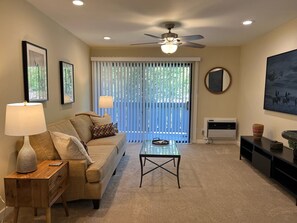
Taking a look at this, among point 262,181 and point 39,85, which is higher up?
point 39,85

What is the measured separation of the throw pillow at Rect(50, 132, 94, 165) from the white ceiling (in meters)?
1.70

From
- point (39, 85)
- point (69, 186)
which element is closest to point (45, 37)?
point (39, 85)

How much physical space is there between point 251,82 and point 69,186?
14.1 feet

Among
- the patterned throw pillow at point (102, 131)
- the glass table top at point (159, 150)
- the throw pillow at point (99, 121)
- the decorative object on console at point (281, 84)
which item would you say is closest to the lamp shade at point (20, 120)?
the glass table top at point (159, 150)

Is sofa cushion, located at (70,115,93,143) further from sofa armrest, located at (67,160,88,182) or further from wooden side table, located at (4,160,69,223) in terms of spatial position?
wooden side table, located at (4,160,69,223)

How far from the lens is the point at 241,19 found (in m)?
3.38

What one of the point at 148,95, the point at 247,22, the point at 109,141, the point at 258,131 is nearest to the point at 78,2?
the point at 109,141

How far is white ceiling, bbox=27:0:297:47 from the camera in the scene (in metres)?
2.80

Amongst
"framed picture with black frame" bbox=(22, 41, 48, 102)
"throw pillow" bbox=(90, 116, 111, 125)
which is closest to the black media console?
"throw pillow" bbox=(90, 116, 111, 125)

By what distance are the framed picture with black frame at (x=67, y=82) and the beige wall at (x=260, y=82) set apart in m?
3.80

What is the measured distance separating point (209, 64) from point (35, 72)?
4.14m

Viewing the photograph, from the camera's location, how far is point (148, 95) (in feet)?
18.7

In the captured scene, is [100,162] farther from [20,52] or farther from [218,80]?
[218,80]

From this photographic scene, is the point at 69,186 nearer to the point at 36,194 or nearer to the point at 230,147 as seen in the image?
the point at 36,194
